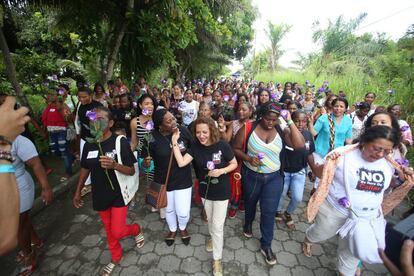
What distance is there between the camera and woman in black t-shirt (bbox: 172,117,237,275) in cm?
249

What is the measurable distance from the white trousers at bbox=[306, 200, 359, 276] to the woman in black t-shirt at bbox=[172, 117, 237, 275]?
3.60ft

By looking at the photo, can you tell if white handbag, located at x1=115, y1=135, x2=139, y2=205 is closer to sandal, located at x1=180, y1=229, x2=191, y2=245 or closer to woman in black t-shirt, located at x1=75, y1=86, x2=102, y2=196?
sandal, located at x1=180, y1=229, x2=191, y2=245

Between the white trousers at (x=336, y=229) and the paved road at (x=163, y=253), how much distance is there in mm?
488

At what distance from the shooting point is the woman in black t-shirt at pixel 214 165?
2.49m

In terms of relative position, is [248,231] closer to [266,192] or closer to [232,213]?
[232,213]

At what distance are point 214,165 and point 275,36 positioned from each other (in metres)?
29.7

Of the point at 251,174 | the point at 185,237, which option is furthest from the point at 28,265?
the point at 251,174

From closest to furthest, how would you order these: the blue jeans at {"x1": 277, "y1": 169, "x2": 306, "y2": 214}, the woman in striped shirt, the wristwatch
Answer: the wristwatch → the woman in striped shirt → the blue jeans at {"x1": 277, "y1": 169, "x2": 306, "y2": 214}

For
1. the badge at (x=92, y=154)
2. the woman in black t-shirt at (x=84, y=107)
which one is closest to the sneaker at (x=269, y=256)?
the badge at (x=92, y=154)

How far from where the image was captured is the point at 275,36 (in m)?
27.9

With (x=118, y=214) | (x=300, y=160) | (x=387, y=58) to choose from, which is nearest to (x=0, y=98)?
(x=118, y=214)

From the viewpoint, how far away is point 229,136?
3789 millimetres

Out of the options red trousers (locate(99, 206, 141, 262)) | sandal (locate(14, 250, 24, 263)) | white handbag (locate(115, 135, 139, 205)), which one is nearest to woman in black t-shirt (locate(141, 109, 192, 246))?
white handbag (locate(115, 135, 139, 205))

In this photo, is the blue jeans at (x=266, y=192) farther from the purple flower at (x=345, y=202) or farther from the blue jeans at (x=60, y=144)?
the blue jeans at (x=60, y=144)
